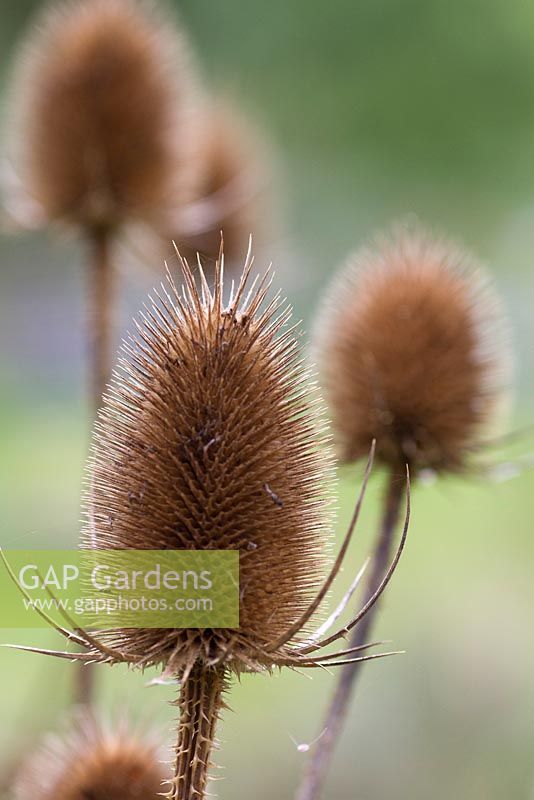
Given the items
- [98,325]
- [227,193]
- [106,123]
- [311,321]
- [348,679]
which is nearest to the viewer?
[348,679]

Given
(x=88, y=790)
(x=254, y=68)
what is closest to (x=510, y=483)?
(x=88, y=790)

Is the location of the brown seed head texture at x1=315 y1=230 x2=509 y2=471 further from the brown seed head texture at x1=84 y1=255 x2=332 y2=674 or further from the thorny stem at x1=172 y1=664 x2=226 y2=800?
the thorny stem at x1=172 y1=664 x2=226 y2=800

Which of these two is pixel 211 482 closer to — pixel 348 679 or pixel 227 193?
pixel 348 679

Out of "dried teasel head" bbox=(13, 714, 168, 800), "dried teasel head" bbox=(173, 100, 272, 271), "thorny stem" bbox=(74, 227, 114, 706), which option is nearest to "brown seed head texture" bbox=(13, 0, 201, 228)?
"thorny stem" bbox=(74, 227, 114, 706)

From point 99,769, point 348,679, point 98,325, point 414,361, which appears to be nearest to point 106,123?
point 98,325

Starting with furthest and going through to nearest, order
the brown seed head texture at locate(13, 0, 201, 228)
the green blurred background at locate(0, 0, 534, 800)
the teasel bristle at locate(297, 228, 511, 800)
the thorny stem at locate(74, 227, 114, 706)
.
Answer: the green blurred background at locate(0, 0, 534, 800) < the brown seed head texture at locate(13, 0, 201, 228) < the thorny stem at locate(74, 227, 114, 706) < the teasel bristle at locate(297, 228, 511, 800)

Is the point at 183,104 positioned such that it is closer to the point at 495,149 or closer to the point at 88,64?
the point at 88,64
